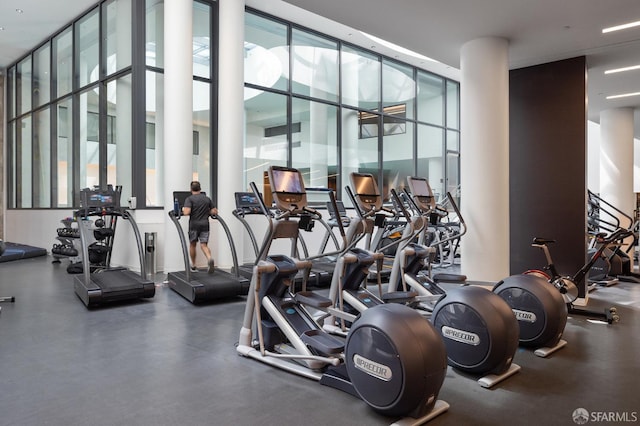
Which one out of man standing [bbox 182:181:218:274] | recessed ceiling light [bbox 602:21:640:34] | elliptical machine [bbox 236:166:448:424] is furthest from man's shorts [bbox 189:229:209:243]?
recessed ceiling light [bbox 602:21:640:34]

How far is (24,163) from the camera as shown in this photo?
1208 centimetres

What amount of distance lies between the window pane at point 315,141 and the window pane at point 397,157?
5.67ft

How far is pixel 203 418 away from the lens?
235cm

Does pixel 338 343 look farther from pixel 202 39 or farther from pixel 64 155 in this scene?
pixel 64 155

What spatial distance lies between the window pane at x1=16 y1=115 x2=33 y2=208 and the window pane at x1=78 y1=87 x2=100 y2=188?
3387 millimetres

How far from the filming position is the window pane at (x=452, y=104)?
13859mm

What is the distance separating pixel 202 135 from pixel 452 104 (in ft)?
29.5

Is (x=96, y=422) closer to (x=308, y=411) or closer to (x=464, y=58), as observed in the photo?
(x=308, y=411)

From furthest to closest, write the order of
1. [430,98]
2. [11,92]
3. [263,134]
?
1. [430,98]
2. [11,92]
3. [263,134]

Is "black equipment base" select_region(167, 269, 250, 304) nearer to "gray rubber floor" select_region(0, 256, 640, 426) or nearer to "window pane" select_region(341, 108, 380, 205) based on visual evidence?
"gray rubber floor" select_region(0, 256, 640, 426)

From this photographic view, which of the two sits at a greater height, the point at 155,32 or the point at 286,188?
the point at 155,32

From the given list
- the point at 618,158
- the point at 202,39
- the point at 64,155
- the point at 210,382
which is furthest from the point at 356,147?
the point at 210,382

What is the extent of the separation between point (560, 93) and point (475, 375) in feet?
15.0

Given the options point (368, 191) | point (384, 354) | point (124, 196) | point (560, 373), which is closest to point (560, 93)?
point (368, 191)
